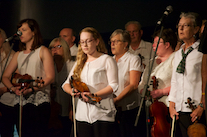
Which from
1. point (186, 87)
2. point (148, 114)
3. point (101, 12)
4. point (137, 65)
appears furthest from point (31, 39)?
point (186, 87)

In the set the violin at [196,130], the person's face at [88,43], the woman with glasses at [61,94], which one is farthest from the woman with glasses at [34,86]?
the violin at [196,130]

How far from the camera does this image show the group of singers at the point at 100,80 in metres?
3.20

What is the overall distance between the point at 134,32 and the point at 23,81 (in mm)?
1628

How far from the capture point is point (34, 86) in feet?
12.8

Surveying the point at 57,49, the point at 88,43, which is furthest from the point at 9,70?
the point at 88,43

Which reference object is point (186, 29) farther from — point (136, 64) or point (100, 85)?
point (100, 85)

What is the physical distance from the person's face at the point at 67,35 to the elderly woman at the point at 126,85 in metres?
0.72

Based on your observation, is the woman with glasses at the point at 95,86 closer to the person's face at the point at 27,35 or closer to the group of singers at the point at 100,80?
the group of singers at the point at 100,80

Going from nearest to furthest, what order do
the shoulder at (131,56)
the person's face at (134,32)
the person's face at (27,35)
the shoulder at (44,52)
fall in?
1. the shoulder at (131,56)
2. the person's face at (134,32)
3. the shoulder at (44,52)
4. the person's face at (27,35)

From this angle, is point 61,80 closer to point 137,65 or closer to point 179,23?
point 137,65

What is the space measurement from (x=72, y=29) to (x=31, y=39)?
61 centimetres

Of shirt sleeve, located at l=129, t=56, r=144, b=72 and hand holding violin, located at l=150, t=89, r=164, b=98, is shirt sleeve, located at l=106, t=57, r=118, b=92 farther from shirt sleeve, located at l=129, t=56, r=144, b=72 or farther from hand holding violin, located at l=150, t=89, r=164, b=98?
hand holding violin, located at l=150, t=89, r=164, b=98

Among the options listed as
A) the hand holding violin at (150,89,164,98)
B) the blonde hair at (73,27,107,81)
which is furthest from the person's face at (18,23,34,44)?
the hand holding violin at (150,89,164,98)

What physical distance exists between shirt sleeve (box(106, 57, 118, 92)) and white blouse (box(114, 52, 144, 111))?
275 millimetres
